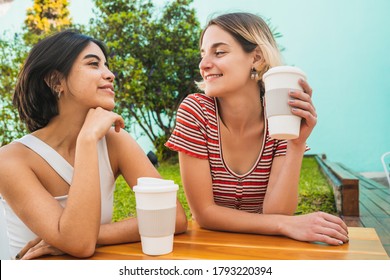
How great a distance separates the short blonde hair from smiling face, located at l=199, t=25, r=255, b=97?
0.02 metres

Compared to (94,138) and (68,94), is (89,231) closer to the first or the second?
(94,138)

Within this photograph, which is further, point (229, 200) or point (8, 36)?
point (8, 36)

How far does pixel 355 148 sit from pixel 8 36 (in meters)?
5.84

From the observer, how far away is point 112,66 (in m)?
6.95

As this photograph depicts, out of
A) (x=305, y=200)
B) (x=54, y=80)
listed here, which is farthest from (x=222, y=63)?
(x=305, y=200)

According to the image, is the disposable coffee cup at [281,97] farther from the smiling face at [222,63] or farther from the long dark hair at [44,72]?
the long dark hair at [44,72]

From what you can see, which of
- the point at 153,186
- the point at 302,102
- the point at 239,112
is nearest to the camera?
the point at 153,186

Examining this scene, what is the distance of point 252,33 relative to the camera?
145cm

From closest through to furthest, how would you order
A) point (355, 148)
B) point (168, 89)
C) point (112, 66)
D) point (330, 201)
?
point (355, 148)
point (330, 201)
point (112, 66)
point (168, 89)

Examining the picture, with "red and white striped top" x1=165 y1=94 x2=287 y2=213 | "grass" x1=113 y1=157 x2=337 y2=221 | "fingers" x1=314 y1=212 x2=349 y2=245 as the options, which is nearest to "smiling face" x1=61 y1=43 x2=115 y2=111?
"red and white striped top" x1=165 y1=94 x2=287 y2=213

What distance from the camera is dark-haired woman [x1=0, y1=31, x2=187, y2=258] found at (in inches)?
38.4

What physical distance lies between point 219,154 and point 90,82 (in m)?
0.50

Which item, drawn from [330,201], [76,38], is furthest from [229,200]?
[330,201]

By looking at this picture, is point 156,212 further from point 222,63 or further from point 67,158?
point 222,63
